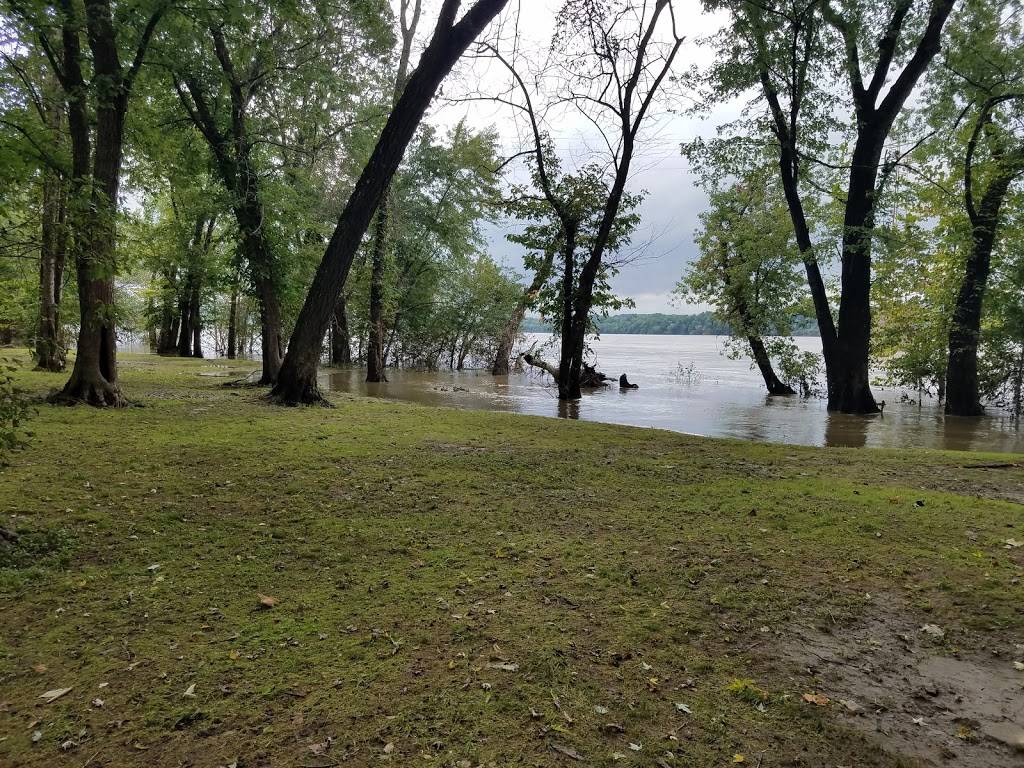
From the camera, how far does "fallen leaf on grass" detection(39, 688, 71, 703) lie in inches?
85.3

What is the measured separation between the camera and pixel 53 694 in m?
2.19

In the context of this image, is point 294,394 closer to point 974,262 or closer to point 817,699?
point 817,699

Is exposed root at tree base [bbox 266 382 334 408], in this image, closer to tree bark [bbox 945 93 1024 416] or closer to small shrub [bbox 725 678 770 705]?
small shrub [bbox 725 678 770 705]

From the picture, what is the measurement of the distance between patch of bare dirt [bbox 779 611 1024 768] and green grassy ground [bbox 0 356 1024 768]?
0.10m

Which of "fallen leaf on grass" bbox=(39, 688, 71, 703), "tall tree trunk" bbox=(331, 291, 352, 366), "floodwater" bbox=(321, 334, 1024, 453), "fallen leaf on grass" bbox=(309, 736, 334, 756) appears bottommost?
"fallen leaf on grass" bbox=(309, 736, 334, 756)

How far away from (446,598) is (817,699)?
177cm

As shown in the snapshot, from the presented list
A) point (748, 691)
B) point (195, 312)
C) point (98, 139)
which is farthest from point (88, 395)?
point (195, 312)

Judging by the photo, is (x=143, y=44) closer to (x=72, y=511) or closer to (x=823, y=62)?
(x=72, y=511)

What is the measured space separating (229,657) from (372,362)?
17979 mm

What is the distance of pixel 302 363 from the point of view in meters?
9.62

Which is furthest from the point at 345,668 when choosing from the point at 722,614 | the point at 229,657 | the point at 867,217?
the point at 867,217

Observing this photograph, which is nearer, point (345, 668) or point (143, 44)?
point (345, 668)

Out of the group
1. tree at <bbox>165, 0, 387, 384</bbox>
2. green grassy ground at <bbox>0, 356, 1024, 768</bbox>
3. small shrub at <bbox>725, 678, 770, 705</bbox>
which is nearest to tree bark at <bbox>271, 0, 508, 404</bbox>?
tree at <bbox>165, 0, 387, 384</bbox>

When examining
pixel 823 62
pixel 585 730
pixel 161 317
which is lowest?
pixel 585 730
